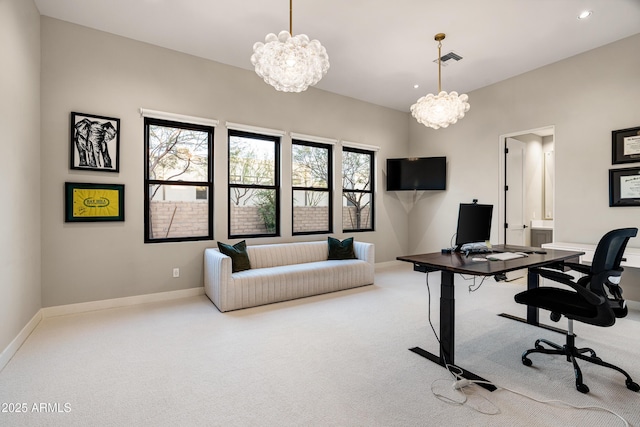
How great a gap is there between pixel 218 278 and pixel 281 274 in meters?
0.78

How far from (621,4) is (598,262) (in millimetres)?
3137

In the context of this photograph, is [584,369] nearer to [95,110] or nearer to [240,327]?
[240,327]

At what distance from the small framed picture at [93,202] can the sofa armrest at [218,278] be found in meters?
1.20

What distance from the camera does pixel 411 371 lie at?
91.0 inches

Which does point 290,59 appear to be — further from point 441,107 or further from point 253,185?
Answer: point 253,185

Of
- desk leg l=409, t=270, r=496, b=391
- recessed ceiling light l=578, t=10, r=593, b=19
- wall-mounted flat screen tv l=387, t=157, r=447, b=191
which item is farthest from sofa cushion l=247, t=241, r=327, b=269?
recessed ceiling light l=578, t=10, r=593, b=19

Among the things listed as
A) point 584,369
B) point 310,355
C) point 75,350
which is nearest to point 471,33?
point 584,369

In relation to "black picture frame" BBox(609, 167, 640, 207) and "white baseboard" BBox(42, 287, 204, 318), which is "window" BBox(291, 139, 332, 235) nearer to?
"white baseboard" BBox(42, 287, 204, 318)

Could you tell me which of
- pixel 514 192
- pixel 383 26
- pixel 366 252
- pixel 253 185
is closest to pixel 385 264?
pixel 366 252

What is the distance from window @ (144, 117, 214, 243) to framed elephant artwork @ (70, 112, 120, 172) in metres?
0.36

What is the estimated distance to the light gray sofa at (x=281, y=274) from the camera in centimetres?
369

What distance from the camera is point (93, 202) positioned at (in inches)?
144

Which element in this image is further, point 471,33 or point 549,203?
point 549,203

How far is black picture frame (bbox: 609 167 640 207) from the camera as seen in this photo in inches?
152
